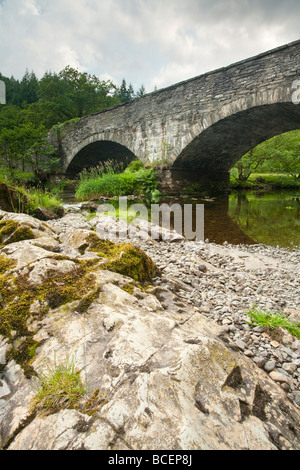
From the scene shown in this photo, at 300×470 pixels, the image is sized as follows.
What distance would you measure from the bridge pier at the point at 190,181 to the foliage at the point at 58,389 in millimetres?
9575

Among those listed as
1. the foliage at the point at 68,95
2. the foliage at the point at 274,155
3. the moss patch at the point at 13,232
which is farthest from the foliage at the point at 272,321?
the foliage at the point at 68,95

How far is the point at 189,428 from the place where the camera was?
27.5 inches

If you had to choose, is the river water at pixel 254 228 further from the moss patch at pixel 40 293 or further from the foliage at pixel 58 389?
the foliage at pixel 58 389

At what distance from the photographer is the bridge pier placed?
1016 cm

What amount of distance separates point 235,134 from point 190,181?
2.71 meters

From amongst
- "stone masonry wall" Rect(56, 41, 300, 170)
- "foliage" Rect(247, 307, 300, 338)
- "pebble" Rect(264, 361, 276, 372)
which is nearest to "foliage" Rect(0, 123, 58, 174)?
"stone masonry wall" Rect(56, 41, 300, 170)

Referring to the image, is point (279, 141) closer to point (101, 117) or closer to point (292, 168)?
point (292, 168)

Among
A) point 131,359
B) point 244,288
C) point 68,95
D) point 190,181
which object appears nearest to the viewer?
point 131,359

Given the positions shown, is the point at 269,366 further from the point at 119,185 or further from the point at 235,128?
the point at 235,128

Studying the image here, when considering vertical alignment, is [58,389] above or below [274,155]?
below

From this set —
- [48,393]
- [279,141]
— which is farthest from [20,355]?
[279,141]

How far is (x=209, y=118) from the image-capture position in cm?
843

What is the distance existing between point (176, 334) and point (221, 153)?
12.1m

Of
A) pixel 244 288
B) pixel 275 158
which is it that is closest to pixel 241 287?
pixel 244 288
